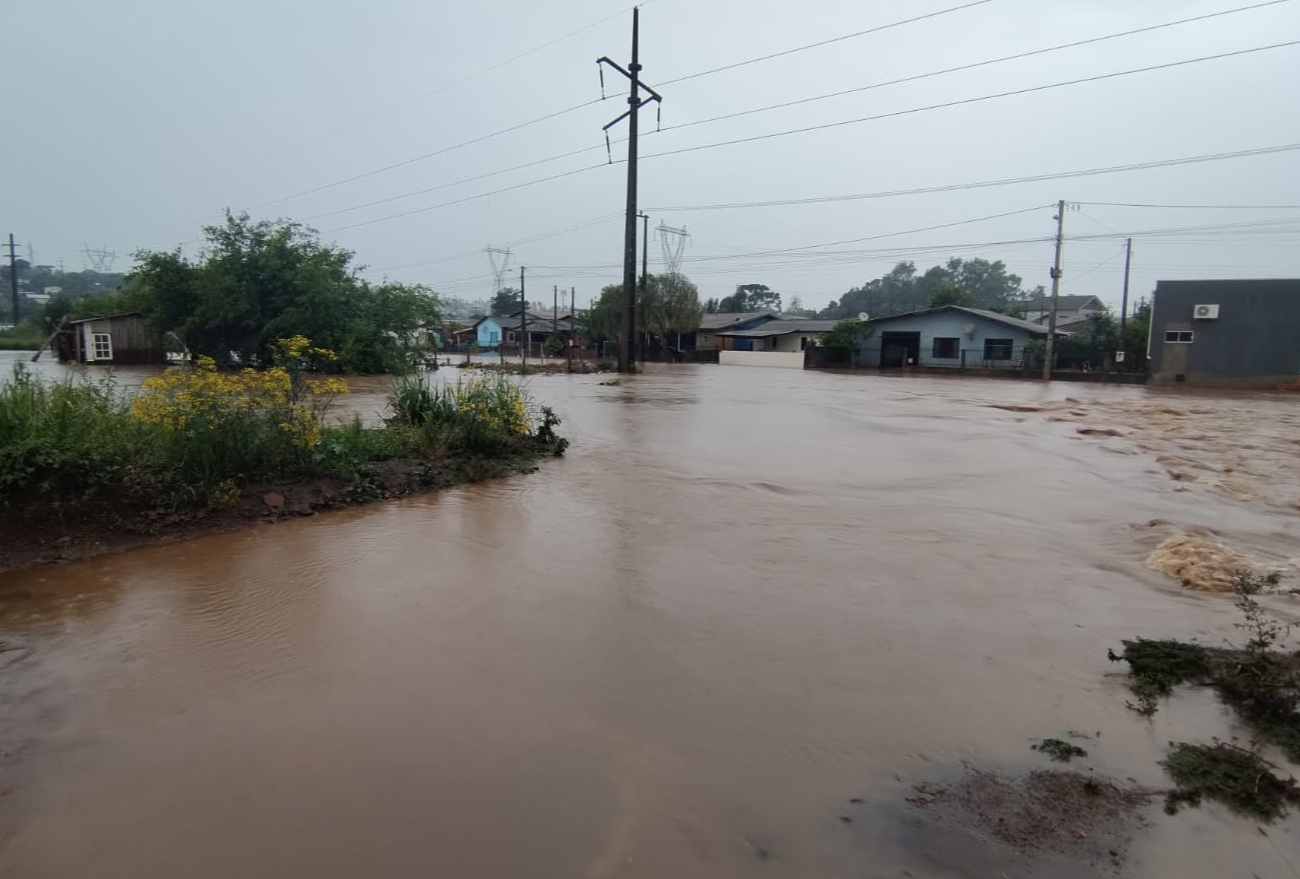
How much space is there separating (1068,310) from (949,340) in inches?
1323

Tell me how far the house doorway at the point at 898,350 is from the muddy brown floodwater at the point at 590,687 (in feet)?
126

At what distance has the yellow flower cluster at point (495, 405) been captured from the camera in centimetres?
994

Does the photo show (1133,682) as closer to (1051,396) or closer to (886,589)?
(886,589)

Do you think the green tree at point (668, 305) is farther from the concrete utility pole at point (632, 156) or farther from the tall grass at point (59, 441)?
the tall grass at point (59, 441)

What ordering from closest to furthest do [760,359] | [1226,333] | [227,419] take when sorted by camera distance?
[227,419] → [1226,333] → [760,359]

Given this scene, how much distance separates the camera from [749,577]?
5715 millimetres

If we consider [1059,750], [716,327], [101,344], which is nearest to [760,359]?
[716,327]

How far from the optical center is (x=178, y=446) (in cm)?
665

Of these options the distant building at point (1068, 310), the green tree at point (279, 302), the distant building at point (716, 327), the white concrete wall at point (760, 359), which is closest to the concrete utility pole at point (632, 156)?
the green tree at point (279, 302)

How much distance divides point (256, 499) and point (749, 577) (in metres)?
4.50

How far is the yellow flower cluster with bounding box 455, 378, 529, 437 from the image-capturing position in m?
9.94

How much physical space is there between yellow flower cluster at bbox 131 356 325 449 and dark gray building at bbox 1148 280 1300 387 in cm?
3687

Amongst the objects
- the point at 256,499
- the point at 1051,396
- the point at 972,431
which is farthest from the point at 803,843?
the point at 1051,396

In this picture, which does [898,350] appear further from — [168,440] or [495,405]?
[168,440]
